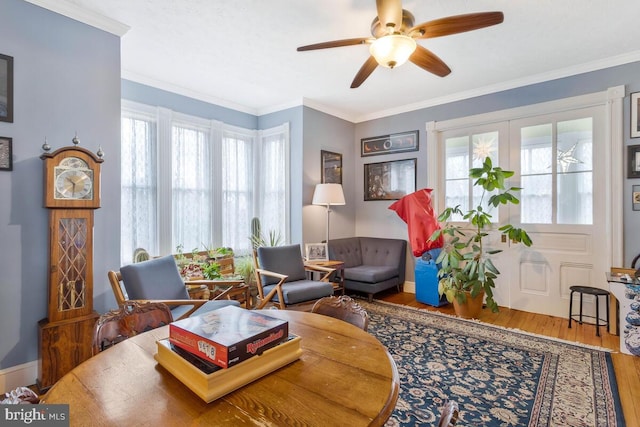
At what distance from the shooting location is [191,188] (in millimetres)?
4031

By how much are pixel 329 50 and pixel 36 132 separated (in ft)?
7.92

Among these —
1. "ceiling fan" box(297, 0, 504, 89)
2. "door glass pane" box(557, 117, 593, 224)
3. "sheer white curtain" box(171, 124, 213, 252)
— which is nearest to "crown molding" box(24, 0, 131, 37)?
"sheer white curtain" box(171, 124, 213, 252)

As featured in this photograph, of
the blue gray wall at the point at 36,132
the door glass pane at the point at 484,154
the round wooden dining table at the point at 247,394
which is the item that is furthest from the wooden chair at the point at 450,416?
the door glass pane at the point at 484,154

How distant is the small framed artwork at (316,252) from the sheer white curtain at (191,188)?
129 centimetres

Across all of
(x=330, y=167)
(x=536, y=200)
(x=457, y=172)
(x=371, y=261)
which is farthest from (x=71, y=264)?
(x=536, y=200)

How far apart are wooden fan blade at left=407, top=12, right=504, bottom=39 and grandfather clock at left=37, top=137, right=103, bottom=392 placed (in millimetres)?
2425

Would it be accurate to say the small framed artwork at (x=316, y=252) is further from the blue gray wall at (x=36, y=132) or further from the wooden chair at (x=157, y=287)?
the blue gray wall at (x=36, y=132)

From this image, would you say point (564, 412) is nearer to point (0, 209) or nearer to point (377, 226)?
point (377, 226)

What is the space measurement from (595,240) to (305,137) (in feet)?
11.6

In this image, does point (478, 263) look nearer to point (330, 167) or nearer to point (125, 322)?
point (330, 167)

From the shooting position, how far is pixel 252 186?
4.77 metres

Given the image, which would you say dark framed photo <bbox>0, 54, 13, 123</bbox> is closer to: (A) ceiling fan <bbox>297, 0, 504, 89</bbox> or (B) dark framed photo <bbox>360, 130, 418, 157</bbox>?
(A) ceiling fan <bbox>297, 0, 504, 89</bbox>

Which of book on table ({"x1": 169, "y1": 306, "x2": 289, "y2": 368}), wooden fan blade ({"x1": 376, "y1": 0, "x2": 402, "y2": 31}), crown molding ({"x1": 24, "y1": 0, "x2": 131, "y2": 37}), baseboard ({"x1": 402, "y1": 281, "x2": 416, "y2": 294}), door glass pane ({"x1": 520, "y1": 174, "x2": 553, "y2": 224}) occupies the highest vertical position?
crown molding ({"x1": 24, "y1": 0, "x2": 131, "y2": 37})

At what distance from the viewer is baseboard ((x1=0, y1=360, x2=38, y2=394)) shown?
212 cm
